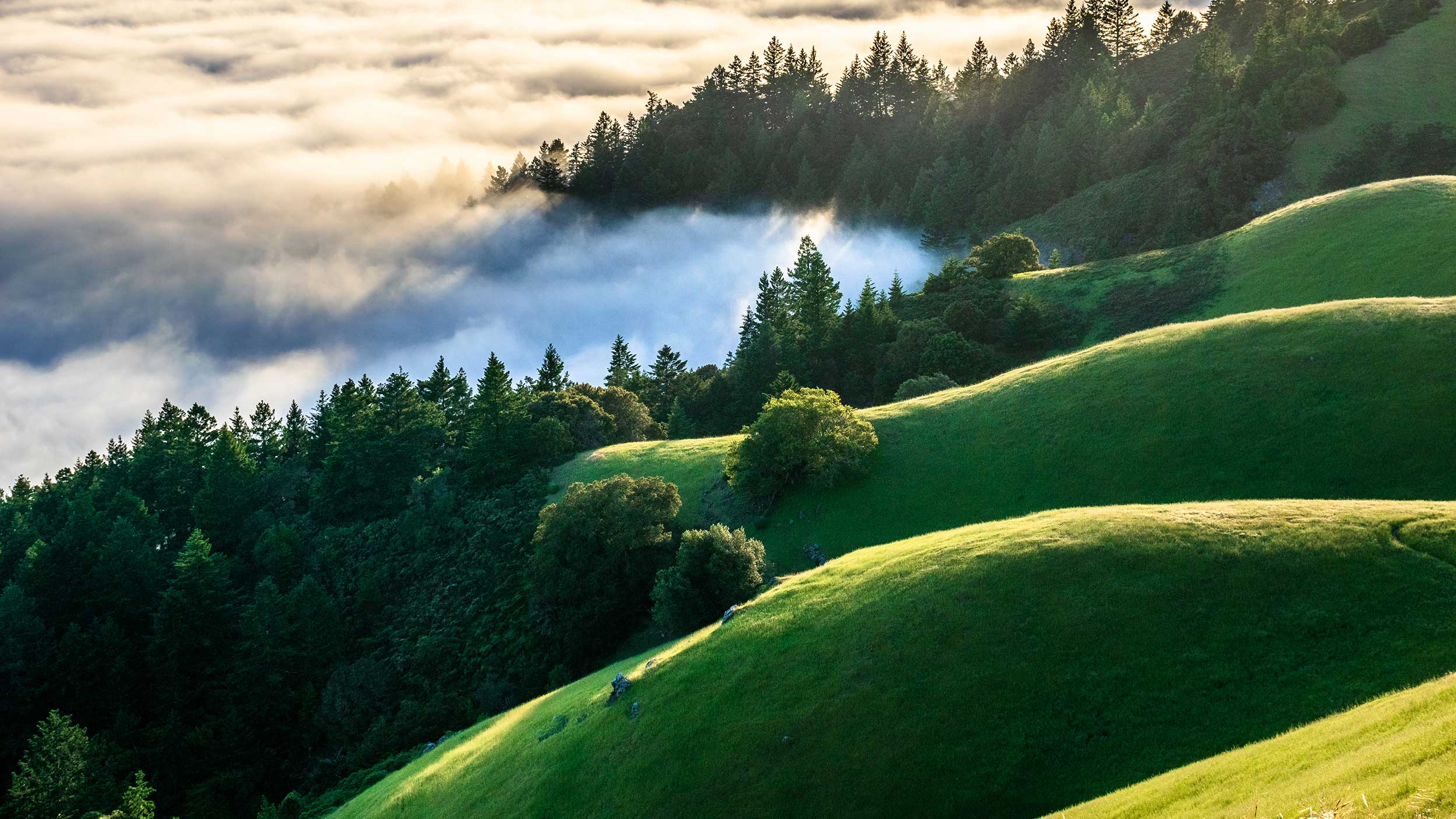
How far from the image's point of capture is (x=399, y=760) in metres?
60.9

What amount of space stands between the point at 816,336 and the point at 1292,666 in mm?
102878

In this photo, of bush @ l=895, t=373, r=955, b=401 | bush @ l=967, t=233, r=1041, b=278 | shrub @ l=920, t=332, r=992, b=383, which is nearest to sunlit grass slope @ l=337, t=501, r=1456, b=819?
bush @ l=895, t=373, r=955, b=401

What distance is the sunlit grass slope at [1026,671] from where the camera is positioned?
29.3m

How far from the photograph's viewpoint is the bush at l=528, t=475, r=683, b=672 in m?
67.7

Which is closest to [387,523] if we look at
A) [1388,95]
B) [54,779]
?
[54,779]

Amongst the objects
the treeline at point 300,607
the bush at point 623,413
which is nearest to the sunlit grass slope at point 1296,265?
the bush at point 623,413

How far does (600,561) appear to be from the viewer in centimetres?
6969

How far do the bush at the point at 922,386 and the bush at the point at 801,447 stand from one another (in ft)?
59.1

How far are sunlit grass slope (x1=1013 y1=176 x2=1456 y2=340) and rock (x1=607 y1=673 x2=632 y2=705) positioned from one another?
7527 centimetres

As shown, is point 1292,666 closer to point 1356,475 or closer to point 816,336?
point 1356,475

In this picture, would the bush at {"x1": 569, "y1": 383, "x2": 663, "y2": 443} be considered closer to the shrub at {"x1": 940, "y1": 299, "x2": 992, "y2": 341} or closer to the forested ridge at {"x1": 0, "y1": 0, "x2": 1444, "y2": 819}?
the forested ridge at {"x1": 0, "y1": 0, "x2": 1444, "y2": 819}

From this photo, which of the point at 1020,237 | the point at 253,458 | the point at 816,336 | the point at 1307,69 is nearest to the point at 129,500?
the point at 253,458

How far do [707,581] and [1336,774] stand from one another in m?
41.1

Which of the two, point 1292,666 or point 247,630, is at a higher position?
point 1292,666
